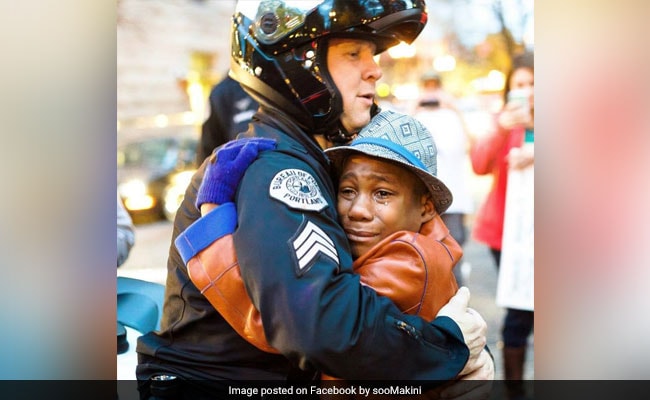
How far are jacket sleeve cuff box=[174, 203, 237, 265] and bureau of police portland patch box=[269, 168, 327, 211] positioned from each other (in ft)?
0.67

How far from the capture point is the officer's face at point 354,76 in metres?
2.95

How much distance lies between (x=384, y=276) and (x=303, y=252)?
42cm

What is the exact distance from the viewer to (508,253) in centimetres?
357

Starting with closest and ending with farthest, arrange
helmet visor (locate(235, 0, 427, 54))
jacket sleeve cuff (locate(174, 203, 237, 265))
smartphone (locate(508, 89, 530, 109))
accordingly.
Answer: jacket sleeve cuff (locate(174, 203, 237, 265)) < helmet visor (locate(235, 0, 427, 54)) < smartphone (locate(508, 89, 530, 109))

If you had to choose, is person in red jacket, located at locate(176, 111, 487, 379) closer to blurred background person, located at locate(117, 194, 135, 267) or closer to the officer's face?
the officer's face

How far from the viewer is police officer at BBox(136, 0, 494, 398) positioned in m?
2.50

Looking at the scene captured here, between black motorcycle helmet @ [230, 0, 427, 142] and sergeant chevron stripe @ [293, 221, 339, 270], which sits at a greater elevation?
black motorcycle helmet @ [230, 0, 427, 142]

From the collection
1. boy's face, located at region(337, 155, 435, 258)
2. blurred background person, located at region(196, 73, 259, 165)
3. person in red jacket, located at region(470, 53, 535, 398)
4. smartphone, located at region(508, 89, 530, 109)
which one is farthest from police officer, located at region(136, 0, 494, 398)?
smartphone, located at region(508, 89, 530, 109)

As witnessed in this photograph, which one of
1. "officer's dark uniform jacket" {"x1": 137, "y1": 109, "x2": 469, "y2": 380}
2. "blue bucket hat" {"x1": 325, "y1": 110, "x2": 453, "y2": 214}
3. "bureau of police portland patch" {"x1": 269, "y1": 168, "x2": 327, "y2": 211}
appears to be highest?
"blue bucket hat" {"x1": 325, "y1": 110, "x2": 453, "y2": 214}

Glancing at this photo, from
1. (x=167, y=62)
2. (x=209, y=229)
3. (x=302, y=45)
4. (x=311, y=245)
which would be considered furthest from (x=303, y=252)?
(x=167, y=62)
